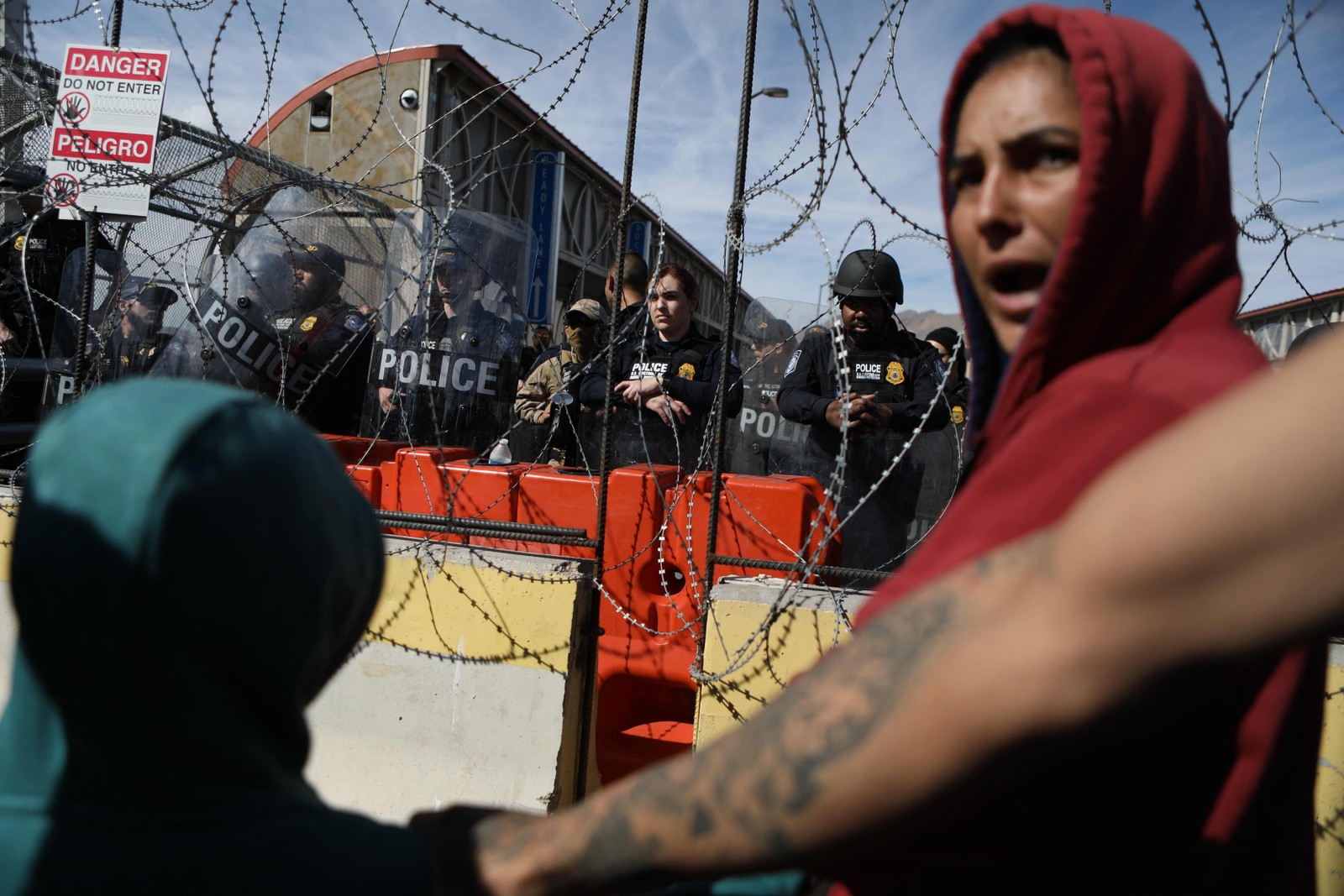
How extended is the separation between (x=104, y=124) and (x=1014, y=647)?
16.2 ft

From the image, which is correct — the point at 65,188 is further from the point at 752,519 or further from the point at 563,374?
the point at 752,519

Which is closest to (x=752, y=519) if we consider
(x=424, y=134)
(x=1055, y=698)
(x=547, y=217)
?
(x=1055, y=698)

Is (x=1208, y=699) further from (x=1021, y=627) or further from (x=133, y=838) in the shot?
(x=133, y=838)

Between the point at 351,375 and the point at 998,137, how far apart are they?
6312 mm

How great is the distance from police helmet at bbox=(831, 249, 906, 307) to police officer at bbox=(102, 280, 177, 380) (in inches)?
199

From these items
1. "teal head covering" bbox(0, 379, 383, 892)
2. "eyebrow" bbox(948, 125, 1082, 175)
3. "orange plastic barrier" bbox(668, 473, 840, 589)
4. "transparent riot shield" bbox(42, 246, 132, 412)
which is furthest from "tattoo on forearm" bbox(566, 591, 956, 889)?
"transparent riot shield" bbox(42, 246, 132, 412)

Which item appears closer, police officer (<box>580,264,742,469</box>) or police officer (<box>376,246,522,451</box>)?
police officer (<box>580,264,742,469</box>)

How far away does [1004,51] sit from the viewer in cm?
94

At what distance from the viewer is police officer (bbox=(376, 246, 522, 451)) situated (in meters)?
5.94

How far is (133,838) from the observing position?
73 cm

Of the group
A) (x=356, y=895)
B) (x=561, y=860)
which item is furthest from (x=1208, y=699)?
(x=356, y=895)

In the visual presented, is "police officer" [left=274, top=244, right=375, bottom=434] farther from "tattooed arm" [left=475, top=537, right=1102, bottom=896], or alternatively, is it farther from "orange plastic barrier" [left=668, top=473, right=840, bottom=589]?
"tattooed arm" [left=475, top=537, right=1102, bottom=896]

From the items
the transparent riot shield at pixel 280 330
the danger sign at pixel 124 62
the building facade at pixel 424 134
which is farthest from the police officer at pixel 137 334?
the building facade at pixel 424 134

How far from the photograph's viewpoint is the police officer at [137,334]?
667 centimetres
